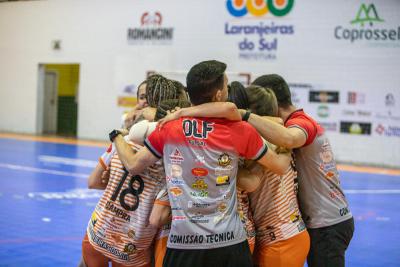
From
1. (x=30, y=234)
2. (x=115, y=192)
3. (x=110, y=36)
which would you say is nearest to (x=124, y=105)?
(x=110, y=36)

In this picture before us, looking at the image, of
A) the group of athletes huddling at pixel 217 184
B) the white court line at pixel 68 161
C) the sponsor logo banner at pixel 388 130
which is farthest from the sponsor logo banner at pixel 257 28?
the group of athletes huddling at pixel 217 184

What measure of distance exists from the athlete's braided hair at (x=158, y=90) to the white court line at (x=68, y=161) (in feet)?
36.2

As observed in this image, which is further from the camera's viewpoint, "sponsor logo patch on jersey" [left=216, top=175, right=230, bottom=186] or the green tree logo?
the green tree logo

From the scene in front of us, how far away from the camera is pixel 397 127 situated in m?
16.2

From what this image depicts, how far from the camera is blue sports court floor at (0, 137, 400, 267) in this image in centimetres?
652

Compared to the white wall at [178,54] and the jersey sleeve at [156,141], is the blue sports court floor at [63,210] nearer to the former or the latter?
the white wall at [178,54]

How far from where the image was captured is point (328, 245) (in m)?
3.73

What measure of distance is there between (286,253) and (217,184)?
2.59ft

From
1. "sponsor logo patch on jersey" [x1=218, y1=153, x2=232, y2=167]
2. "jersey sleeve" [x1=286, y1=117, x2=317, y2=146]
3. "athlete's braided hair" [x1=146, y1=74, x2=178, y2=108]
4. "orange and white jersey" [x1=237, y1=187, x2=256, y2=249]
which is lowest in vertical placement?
"orange and white jersey" [x1=237, y1=187, x2=256, y2=249]

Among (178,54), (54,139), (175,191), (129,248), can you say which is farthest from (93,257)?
(54,139)

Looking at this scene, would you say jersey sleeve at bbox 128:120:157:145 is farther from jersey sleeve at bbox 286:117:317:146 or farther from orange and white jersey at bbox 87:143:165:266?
jersey sleeve at bbox 286:117:317:146

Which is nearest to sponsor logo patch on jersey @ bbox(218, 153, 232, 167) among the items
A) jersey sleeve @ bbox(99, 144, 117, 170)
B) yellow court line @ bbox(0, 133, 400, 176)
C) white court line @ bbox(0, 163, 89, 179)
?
jersey sleeve @ bbox(99, 144, 117, 170)

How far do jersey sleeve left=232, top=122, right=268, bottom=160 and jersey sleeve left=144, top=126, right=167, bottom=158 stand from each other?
0.38 meters

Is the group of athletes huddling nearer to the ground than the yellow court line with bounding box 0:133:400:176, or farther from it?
farther from it
